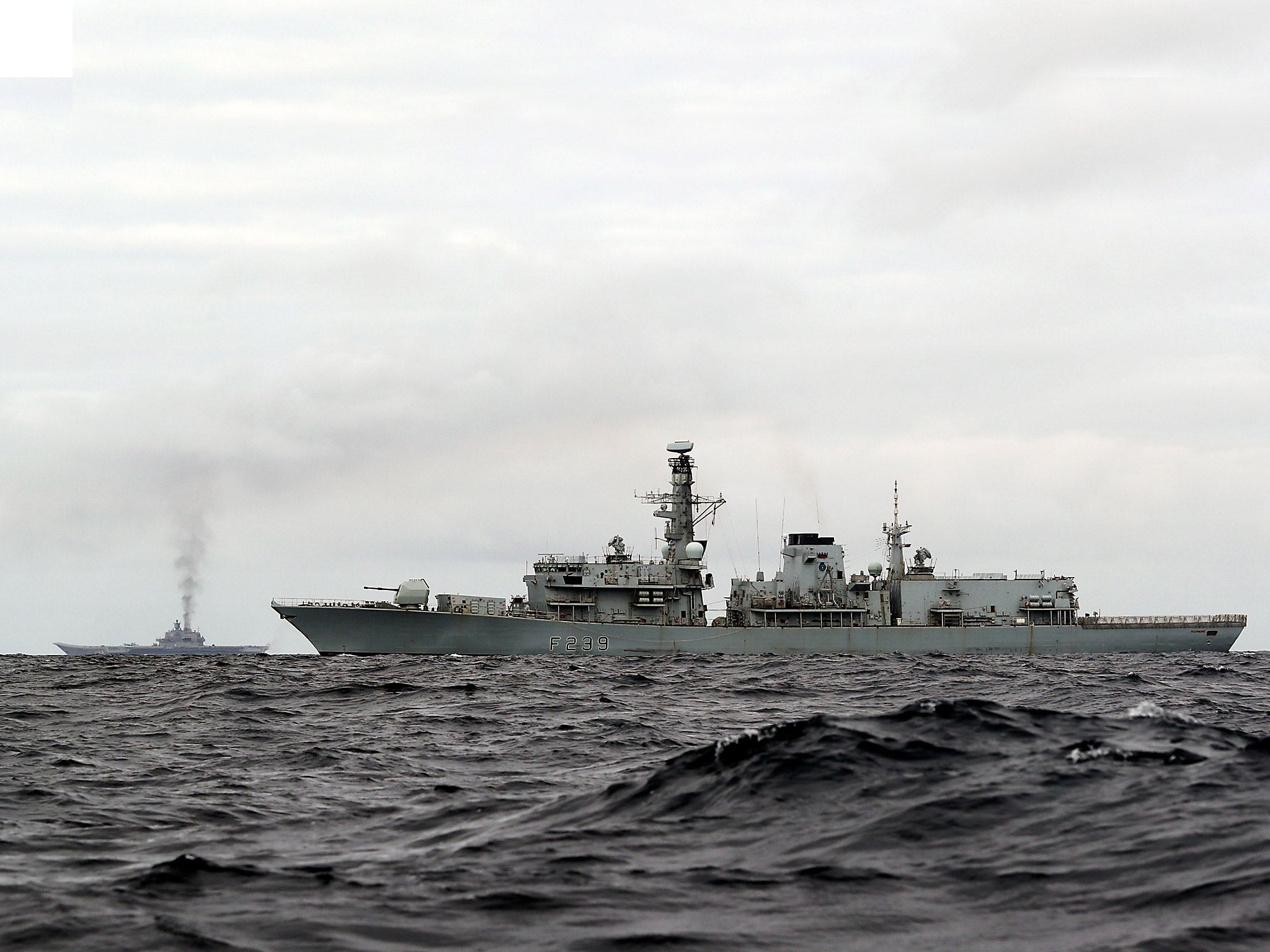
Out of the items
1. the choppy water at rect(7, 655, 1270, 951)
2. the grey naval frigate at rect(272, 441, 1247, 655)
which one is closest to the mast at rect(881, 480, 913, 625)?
the grey naval frigate at rect(272, 441, 1247, 655)

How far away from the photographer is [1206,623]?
74.4 meters

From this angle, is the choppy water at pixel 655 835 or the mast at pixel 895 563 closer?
the choppy water at pixel 655 835

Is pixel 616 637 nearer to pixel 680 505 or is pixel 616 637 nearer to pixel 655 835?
pixel 680 505

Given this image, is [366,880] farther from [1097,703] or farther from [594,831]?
[1097,703]

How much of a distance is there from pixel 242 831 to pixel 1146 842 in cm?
783

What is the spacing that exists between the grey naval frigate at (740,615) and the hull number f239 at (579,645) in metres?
0.07

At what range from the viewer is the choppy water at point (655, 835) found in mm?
7262

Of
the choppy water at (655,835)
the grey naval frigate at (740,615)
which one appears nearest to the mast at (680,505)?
the grey naval frigate at (740,615)

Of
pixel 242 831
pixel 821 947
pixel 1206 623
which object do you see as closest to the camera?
pixel 821 947

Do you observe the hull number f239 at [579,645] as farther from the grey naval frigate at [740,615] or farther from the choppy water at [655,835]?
the choppy water at [655,835]

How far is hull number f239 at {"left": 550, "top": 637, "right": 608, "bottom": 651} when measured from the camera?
6375cm

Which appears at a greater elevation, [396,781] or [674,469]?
[674,469]

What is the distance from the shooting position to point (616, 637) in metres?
64.9

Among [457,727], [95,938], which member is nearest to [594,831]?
[95,938]
